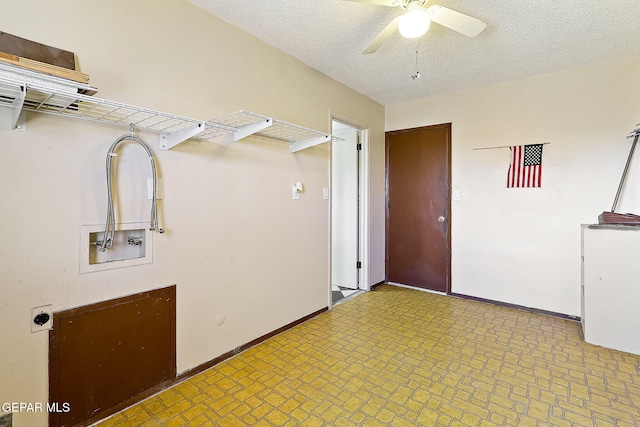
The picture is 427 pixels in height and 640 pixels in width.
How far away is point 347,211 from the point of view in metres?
4.05

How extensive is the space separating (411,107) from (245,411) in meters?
3.88

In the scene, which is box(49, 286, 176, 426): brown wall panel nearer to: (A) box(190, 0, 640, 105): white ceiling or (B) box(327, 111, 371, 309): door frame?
(A) box(190, 0, 640, 105): white ceiling

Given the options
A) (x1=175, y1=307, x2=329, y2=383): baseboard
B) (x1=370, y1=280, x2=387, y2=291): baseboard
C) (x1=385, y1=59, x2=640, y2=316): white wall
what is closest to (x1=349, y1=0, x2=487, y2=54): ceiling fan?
(x1=385, y1=59, x2=640, y2=316): white wall

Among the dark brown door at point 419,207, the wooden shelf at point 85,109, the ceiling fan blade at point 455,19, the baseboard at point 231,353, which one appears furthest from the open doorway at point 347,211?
the ceiling fan blade at point 455,19

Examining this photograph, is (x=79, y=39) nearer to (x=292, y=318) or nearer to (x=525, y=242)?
(x=292, y=318)

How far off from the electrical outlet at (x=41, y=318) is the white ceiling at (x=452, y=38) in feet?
6.67

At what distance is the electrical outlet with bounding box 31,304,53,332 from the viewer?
1430mm

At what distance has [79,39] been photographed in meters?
1.53

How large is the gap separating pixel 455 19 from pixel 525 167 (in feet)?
7.13

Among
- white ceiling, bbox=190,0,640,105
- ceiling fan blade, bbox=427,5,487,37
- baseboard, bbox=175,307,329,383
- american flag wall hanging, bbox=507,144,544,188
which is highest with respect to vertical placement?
white ceiling, bbox=190,0,640,105

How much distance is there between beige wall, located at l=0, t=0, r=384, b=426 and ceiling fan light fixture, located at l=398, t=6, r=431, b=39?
1265mm

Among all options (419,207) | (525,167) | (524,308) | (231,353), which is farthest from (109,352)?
(525,167)
